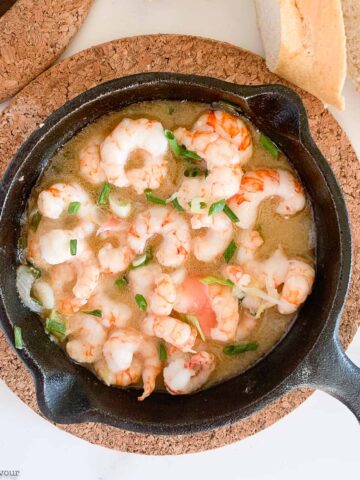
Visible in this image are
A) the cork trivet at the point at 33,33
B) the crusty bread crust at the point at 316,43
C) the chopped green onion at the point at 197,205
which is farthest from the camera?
the cork trivet at the point at 33,33

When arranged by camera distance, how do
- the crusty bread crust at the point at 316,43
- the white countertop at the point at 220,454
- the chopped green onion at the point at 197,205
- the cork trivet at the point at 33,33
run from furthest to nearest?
the white countertop at the point at 220,454, the cork trivet at the point at 33,33, the chopped green onion at the point at 197,205, the crusty bread crust at the point at 316,43

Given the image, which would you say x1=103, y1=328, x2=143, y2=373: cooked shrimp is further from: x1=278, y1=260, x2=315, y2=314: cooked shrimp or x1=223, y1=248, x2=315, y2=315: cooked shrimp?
x1=278, y1=260, x2=315, y2=314: cooked shrimp

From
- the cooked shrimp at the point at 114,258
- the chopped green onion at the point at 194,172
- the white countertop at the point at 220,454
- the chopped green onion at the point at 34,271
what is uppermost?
the chopped green onion at the point at 194,172

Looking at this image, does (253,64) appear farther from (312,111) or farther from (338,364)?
(338,364)

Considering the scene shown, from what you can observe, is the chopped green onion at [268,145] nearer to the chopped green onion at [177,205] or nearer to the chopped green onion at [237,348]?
the chopped green onion at [177,205]

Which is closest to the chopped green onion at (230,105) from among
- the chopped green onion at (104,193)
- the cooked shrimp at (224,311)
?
the chopped green onion at (104,193)

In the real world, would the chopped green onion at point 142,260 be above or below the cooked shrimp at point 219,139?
below

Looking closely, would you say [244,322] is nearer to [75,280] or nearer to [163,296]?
[163,296]
